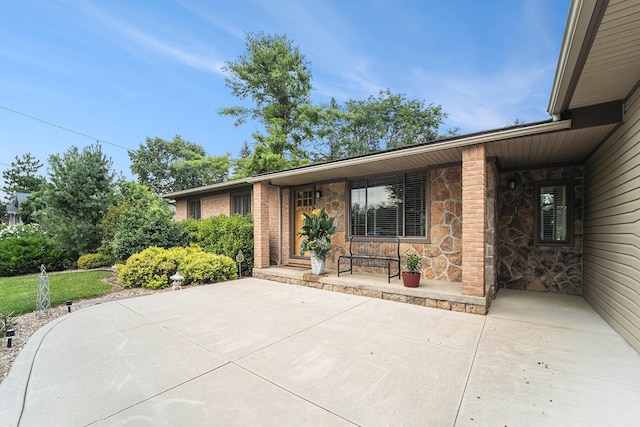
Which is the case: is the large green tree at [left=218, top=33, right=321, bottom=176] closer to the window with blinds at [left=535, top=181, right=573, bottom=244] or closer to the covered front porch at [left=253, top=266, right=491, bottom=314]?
the covered front porch at [left=253, top=266, right=491, bottom=314]

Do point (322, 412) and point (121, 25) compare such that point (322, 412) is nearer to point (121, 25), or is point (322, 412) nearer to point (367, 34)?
point (121, 25)

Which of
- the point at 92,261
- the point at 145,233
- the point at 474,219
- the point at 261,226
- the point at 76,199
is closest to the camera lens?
the point at 474,219

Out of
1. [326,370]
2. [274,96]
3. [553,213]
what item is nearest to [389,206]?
[553,213]

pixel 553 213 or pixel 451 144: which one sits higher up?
pixel 451 144

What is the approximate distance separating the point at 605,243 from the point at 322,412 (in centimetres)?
481

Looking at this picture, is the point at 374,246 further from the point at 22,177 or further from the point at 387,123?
the point at 22,177

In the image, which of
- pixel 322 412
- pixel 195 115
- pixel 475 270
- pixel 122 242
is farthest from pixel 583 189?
pixel 195 115

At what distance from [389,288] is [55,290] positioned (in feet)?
23.7

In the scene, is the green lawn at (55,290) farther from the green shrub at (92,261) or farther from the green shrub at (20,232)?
the green shrub at (20,232)

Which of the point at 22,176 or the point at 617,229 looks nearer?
the point at 617,229

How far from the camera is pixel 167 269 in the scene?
22.7 feet

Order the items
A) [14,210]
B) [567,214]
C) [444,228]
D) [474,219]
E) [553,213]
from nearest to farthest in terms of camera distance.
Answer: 1. [474,219]
2. [567,214]
3. [553,213]
4. [444,228]
5. [14,210]

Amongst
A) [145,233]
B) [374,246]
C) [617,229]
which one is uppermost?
[617,229]

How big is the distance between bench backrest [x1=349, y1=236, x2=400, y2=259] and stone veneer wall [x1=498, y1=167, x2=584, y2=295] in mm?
2297
